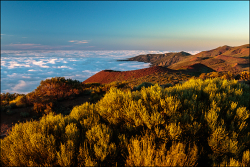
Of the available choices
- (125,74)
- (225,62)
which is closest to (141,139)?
(125,74)

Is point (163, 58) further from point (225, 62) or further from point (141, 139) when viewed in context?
point (141, 139)

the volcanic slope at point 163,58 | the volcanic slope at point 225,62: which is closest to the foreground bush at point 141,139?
the volcanic slope at point 225,62

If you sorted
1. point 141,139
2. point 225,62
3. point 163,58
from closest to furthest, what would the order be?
point 141,139
point 225,62
point 163,58

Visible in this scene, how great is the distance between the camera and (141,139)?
2.82 m

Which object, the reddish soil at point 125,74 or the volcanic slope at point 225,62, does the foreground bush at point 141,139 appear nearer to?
the reddish soil at point 125,74

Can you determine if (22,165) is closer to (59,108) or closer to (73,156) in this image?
(73,156)

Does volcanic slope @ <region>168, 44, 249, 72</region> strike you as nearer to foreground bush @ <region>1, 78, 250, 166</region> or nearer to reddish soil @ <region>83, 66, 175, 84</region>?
reddish soil @ <region>83, 66, 175, 84</region>

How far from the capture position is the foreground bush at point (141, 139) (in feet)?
8.23

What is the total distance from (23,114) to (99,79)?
123ft

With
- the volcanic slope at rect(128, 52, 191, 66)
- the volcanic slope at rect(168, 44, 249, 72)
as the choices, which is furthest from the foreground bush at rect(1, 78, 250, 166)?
the volcanic slope at rect(128, 52, 191, 66)

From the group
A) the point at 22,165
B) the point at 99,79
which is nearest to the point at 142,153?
the point at 22,165

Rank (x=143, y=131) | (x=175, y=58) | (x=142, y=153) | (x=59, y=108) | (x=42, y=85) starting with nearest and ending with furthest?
(x=142, y=153) → (x=143, y=131) → (x=59, y=108) → (x=42, y=85) → (x=175, y=58)

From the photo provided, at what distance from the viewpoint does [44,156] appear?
2.91 meters

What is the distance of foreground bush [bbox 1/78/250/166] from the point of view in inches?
98.8
